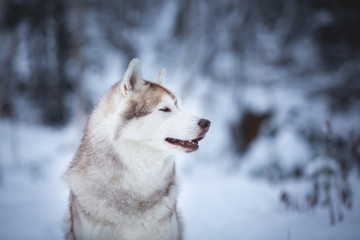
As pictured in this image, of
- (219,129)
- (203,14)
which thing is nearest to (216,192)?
(219,129)

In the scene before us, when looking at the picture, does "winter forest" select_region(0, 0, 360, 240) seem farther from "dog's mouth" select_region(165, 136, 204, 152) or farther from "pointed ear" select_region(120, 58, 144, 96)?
"pointed ear" select_region(120, 58, 144, 96)

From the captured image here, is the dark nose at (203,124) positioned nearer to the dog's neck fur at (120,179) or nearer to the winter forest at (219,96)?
the dog's neck fur at (120,179)

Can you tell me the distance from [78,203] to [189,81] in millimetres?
5975

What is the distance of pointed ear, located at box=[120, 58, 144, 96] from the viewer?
1958 mm

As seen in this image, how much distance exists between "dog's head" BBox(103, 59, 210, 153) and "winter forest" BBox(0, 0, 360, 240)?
6.10ft

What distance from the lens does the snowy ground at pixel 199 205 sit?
3.04 metres

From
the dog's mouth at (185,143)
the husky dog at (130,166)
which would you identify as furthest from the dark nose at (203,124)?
the dog's mouth at (185,143)

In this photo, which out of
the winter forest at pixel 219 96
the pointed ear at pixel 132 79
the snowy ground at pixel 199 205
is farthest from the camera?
the winter forest at pixel 219 96

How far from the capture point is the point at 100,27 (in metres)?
8.79

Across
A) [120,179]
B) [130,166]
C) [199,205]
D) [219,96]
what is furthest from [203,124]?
[219,96]

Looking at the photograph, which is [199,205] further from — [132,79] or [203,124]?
[132,79]

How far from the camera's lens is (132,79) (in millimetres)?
2076

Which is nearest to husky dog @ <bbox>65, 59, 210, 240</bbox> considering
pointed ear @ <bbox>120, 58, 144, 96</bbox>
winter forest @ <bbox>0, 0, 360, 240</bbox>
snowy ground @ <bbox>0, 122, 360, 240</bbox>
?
pointed ear @ <bbox>120, 58, 144, 96</bbox>

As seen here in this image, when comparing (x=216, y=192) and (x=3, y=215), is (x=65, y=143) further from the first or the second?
(x=216, y=192)
